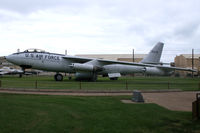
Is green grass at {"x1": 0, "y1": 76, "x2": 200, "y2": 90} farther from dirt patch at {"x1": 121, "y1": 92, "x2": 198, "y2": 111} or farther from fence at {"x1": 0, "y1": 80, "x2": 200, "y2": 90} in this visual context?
dirt patch at {"x1": 121, "y1": 92, "x2": 198, "y2": 111}

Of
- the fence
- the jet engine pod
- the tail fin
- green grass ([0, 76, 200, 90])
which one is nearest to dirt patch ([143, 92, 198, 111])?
the fence

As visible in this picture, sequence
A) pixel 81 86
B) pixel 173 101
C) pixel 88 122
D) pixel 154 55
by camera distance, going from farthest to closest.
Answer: pixel 154 55, pixel 81 86, pixel 173 101, pixel 88 122

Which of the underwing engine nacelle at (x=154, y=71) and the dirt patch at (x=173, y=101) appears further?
the underwing engine nacelle at (x=154, y=71)

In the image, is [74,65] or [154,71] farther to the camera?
[154,71]

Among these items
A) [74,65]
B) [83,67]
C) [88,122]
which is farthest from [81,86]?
[88,122]

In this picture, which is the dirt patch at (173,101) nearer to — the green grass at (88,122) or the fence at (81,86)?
the green grass at (88,122)

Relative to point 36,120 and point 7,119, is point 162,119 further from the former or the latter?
point 7,119

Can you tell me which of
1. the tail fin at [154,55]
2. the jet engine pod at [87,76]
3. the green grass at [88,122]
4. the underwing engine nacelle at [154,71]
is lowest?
the green grass at [88,122]

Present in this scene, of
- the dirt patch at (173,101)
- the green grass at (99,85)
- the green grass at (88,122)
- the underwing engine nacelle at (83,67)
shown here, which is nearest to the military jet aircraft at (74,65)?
the underwing engine nacelle at (83,67)

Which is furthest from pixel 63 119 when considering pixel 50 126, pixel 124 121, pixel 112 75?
pixel 112 75

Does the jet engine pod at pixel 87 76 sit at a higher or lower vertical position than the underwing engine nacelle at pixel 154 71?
lower

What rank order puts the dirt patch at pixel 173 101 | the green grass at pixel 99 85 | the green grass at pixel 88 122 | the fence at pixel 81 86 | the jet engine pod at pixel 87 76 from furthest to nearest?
the jet engine pod at pixel 87 76
the green grass at pixel 99 85
the fence at pixel 81 86
the dirt patch at pixel 173 101
the green grass at pixel 88 122

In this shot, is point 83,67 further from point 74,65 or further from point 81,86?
point 81,86

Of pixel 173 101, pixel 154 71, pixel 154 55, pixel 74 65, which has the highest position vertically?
pixel 154 55
